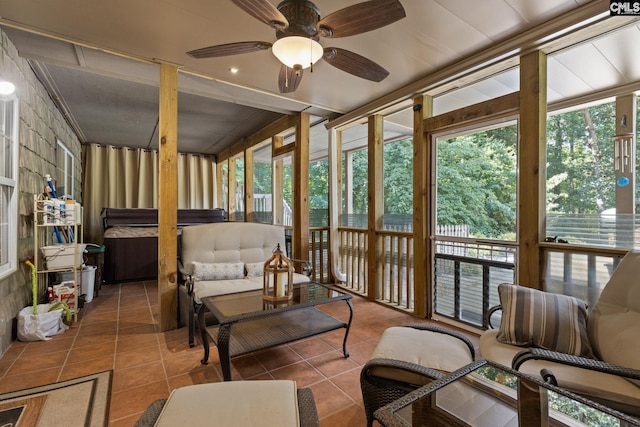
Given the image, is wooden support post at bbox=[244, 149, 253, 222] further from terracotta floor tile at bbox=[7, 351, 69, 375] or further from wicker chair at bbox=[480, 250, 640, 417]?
wicker chair at bbox=[480, 250, 640, 417]

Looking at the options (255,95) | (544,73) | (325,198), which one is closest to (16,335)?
(255,95)

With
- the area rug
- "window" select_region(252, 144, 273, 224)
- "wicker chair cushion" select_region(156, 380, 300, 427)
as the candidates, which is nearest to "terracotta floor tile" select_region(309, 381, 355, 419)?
"wicker chair cushion" select_region(156, 380, 300, 427)

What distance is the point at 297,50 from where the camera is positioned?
186cm

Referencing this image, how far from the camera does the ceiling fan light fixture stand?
5.99ft

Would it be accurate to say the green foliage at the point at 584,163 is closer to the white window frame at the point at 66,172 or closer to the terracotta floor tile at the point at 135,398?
the terracotta floor tile at the point at 135,398

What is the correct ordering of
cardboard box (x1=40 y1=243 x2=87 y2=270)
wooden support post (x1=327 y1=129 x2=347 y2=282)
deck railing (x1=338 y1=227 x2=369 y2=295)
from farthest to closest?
wooden support post (x1=327 y1=129 x2=347 y2=282) → deck railing (x1=338 y1=227 x2=369 y2=295) → cardboard box (x1=40 y1=243 x2=87 y2=270)

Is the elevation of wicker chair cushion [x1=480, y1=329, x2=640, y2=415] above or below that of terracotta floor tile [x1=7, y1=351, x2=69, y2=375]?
above

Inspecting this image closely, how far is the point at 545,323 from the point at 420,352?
749 mm

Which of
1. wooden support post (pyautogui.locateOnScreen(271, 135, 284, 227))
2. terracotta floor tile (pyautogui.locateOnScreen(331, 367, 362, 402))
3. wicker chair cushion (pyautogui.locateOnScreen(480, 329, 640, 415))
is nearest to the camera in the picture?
wicker chair cushion (pyautogui.locateOnScreen(480, 329, 640, 415))

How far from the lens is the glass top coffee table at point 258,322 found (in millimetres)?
1851

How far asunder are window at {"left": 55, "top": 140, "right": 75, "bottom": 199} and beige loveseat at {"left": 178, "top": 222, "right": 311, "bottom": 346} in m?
2.49

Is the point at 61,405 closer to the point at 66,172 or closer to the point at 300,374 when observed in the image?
the point at 300,374

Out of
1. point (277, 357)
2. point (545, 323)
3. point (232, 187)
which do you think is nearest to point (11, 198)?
point (277, 357)

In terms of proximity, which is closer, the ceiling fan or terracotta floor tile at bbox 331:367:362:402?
the ceiling fan
